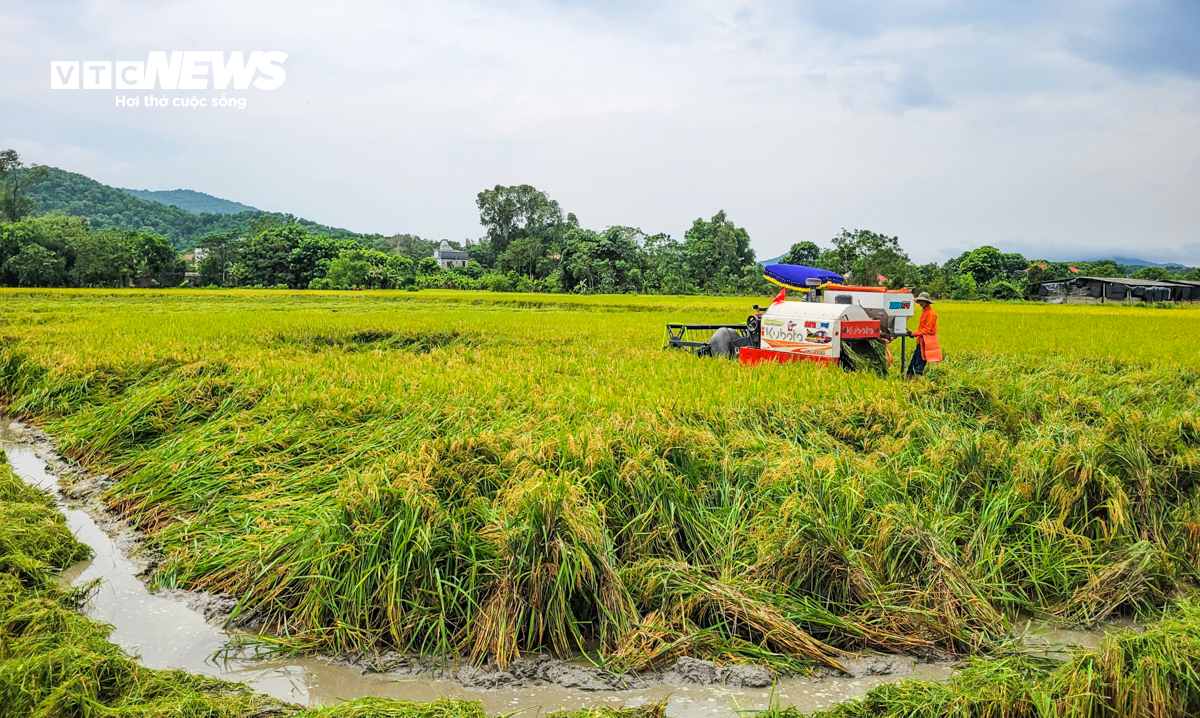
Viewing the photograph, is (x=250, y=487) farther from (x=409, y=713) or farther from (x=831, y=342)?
(x=831, y=342)

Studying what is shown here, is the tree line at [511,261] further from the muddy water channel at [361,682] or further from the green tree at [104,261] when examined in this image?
the muddy water channel at [361,682]

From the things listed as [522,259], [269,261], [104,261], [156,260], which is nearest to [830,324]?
[104,261]

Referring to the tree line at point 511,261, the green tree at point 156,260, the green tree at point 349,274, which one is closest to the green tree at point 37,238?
the tree line at point 511,261

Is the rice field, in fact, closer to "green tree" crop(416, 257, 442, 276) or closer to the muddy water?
the muddy water

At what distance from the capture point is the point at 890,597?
396cm

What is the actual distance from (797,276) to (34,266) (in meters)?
48.7

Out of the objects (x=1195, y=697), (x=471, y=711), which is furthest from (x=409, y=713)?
(x=1195, y=697)

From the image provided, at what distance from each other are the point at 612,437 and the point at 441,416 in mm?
1988

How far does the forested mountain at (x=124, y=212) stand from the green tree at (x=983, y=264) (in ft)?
232

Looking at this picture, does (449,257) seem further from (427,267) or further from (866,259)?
(866,259)

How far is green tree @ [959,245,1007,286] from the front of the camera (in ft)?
196

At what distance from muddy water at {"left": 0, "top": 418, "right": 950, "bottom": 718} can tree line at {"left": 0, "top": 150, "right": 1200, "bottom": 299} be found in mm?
39633

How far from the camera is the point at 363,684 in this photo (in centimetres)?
343

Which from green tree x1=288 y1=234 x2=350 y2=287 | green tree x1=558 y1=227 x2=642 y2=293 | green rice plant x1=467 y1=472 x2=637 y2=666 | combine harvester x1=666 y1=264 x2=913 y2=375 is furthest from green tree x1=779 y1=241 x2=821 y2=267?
green rice plant x1=467 y1=472 x2=637 y2=666
